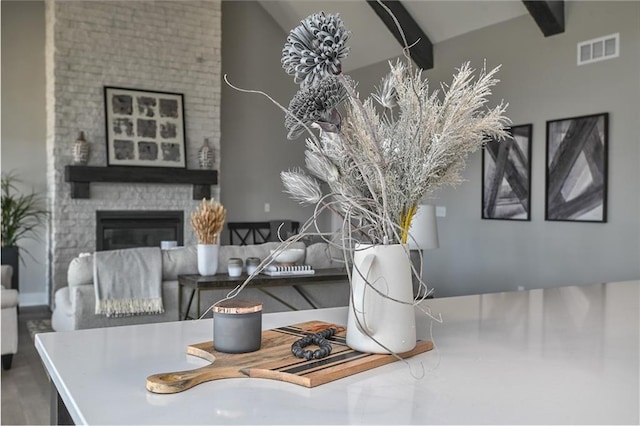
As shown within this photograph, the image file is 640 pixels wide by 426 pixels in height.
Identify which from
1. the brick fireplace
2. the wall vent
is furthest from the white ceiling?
the brick fireplace

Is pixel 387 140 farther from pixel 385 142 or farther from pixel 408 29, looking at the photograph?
pixel 408 29

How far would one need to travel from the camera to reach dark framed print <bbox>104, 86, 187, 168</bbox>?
6.91 metres

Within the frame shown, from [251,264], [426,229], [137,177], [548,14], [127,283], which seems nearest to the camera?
[127,283]

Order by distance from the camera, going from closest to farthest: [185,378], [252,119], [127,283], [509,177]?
[185,378]
[127,283]
[509,177]
[252,119]

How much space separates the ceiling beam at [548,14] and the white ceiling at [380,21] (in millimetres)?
410

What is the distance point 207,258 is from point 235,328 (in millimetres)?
2619

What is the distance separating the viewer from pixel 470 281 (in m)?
6.61

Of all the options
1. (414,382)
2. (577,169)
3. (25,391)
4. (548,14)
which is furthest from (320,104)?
(548,14)

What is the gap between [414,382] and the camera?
100 centimetres

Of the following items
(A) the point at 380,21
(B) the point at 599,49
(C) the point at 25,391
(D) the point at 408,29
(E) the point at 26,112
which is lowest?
(C) the point at 25,391

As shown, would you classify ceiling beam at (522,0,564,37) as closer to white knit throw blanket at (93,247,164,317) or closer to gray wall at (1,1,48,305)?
white knit throw blanket at (93,247,164,317)

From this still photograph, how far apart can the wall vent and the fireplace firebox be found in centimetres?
474

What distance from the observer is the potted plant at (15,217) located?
619 cm

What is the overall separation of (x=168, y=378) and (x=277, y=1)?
7.61 meters
